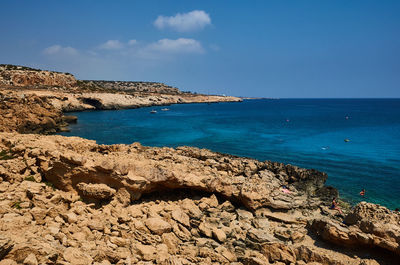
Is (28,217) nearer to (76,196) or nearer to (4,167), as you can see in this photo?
(76,196)

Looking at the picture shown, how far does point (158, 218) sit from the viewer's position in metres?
10.7

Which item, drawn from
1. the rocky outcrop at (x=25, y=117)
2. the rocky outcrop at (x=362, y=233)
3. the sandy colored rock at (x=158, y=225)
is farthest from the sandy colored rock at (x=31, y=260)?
the rocky outcrop at (x=25, y=117)

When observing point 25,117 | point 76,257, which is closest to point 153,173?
point 76,257

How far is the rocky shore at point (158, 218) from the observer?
26.6 ft

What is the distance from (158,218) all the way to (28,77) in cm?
11536

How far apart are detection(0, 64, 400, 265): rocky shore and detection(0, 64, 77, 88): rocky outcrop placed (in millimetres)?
100711

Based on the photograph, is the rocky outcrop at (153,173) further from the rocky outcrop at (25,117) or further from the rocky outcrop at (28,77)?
the rocky outcrop at (28,77)

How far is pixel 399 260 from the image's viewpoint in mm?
9656

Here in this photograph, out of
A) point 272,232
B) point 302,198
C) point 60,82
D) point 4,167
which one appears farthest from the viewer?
point 60,82

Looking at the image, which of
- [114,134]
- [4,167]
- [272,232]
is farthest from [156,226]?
[114,134]

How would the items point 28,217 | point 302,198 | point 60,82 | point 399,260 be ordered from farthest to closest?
point 60,82
point 302,198
point 399,260
point 28,217

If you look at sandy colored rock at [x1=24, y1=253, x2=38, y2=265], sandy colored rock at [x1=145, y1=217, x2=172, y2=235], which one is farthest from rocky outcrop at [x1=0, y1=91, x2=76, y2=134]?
sandy colored rock at [x1=24, y1=253, x2=38, y2=265]

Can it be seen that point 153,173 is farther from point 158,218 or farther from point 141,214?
point 158,218

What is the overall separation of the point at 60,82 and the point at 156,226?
405 ft
